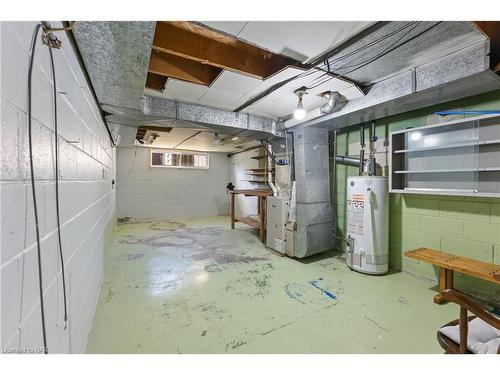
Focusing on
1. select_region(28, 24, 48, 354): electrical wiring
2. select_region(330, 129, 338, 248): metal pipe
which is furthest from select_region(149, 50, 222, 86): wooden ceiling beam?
select_region(330, 129, 338, 248): metal pipe

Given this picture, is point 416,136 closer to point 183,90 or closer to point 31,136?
point 183,90

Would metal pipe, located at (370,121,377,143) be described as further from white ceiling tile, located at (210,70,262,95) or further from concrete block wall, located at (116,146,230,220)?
concrete block wall, located at (116,146,230,220)

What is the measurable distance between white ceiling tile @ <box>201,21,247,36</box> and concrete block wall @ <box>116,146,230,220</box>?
5.93m

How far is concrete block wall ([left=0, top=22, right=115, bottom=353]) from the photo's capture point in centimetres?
60

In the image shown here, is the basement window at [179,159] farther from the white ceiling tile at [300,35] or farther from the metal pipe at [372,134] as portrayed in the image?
the white ceiling tile at [300,35]

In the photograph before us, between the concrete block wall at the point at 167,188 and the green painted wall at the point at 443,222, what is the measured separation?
16.6 feet

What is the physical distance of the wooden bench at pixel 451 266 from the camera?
2.02 metres

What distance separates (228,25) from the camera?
1467mm

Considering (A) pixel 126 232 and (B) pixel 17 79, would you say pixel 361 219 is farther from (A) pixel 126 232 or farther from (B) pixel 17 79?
(A) pixel 126 232

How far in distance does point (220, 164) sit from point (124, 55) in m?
6.48

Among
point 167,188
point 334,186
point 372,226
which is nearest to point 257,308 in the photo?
point 372,226

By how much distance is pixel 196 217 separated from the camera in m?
7.36

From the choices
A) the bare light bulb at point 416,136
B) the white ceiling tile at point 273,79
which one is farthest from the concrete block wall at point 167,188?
the bare light bulb at point 416,136

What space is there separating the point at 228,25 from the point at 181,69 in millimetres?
913
